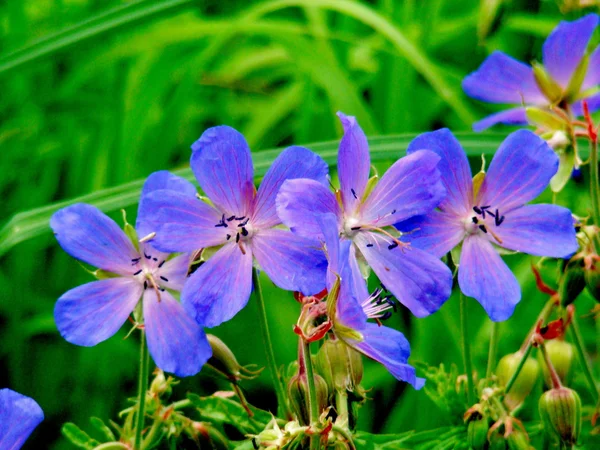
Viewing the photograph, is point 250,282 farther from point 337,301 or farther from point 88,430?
point 88,430

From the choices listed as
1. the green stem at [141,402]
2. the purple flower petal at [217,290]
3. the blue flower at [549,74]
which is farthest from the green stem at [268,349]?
the blue flower at [549,74]

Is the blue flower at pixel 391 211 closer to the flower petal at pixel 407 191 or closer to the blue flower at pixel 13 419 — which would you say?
the flower petal at pixel 407 191

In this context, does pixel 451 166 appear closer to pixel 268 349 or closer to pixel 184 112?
pixel 268 349

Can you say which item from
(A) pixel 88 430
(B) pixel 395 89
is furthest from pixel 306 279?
(B) pixel 395 89

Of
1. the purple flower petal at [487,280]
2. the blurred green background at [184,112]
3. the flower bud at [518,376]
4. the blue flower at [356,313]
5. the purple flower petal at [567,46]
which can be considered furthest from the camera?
the blurred green background at [184,112]

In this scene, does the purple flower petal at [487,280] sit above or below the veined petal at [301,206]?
below

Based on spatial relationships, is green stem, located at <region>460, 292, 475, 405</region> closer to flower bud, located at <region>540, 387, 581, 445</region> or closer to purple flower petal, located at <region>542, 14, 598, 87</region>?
flower bud, located at <region>540, 387, 581, 445</region>

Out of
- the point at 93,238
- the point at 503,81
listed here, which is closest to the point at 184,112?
the point at 503,81

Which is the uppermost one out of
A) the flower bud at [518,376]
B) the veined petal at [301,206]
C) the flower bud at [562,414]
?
the veined petal at [301,206]
